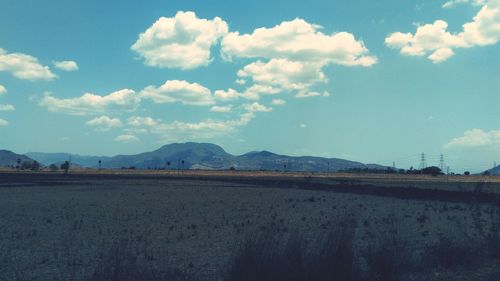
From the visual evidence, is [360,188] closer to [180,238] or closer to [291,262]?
[180,238]

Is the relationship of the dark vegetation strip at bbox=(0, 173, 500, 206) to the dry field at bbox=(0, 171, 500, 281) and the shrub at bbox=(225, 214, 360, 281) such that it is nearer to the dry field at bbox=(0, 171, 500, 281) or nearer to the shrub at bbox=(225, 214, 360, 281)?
the dry field at bbox=(0, 171, 500, 281)

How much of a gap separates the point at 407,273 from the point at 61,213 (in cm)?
2571

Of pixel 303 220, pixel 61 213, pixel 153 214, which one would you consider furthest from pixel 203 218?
pixel 61 213

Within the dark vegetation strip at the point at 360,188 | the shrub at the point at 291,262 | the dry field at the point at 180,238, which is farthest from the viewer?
the dark vegetation strip at the point at 360,188

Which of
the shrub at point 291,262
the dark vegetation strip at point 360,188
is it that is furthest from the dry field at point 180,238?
the dark vegetation strip at point 360,188

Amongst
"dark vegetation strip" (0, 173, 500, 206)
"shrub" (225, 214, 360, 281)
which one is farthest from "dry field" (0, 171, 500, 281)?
"dark vegetation strip" (0, 173, 500, 206)

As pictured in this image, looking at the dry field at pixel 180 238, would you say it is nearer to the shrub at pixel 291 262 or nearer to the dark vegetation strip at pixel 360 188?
the shrub at pixel 291 262

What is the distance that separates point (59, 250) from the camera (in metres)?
16.9

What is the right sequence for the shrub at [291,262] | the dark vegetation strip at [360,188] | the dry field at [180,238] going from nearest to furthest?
the shrub at [291,262] < the dry field at [180,238] < the dark vegetation strip at [360,188]

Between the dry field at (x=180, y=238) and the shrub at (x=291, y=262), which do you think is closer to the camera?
the shrub at (x=291, y=262)

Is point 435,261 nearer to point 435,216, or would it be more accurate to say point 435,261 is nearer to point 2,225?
point 435,216

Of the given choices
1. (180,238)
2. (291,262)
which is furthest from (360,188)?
(291,262)

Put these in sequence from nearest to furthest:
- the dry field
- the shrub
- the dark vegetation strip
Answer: the shrub < the dry field < the dark vegetation strip

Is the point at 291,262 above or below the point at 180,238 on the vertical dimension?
above
